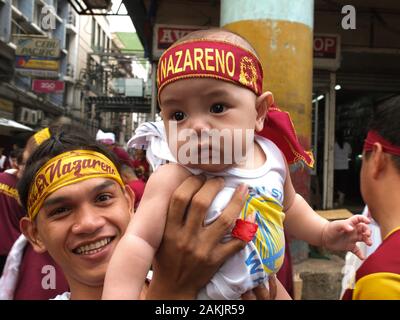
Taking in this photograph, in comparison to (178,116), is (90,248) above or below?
below

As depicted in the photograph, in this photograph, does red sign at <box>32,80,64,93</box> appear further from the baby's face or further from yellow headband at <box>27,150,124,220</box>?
the baby's face

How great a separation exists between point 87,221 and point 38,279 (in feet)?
3.56

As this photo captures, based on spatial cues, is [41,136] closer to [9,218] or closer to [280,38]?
[9,218]

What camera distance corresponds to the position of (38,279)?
2451 mm

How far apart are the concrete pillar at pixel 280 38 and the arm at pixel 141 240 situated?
2.70 meters

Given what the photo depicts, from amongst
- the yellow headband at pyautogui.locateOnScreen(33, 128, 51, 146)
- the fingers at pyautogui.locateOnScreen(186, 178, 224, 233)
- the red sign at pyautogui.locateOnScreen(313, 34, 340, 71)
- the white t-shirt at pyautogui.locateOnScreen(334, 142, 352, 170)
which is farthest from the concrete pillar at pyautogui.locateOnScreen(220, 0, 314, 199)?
the white t-shirt at pyautogui.locateOnScreen(334, 142, 352, 170)

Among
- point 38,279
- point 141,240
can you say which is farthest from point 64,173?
point 38,279

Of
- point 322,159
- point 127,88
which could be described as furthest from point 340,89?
point 127,88

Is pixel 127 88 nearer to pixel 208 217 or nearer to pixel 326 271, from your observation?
pixel 326 271

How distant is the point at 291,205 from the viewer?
1.83 m

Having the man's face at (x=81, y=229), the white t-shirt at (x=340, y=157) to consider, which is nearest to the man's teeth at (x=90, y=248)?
the man's face at (x=81, y=229)

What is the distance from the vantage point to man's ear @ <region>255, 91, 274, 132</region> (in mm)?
1617

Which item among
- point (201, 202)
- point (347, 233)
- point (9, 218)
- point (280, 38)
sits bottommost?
point (9, 218)

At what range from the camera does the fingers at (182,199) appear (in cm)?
147
